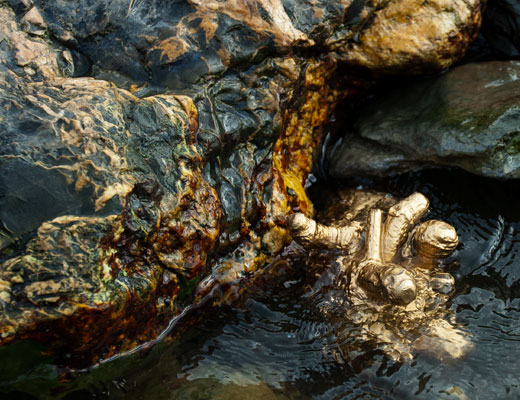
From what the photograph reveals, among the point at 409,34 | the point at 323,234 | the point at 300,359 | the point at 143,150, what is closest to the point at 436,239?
the point at 323,234

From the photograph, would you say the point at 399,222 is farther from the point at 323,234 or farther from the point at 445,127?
the point at 445,127

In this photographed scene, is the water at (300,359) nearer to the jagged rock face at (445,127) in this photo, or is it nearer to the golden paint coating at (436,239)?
the golden paint coating at (436,239)

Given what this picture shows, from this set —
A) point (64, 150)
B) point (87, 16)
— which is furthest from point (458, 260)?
point (87, 16)

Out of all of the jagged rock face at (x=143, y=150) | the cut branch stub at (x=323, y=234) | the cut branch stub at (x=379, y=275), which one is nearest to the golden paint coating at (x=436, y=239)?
the cut branch stub at (x=379, y=275)

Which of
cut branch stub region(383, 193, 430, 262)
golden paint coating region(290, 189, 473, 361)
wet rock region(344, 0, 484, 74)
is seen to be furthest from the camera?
wet rock region(344, 0, 484, 74)

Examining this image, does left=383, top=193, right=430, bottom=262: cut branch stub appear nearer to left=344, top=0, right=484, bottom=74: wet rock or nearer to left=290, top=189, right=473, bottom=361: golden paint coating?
left=290, top=189, right=473, bottom=361: golden paint coating

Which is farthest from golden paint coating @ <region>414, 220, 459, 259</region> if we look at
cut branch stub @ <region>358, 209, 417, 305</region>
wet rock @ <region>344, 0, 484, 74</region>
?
wet rock @ <region>344, 0, 484, 74</region>

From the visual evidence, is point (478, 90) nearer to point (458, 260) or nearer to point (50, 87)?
point (458, 260)
